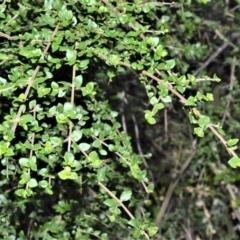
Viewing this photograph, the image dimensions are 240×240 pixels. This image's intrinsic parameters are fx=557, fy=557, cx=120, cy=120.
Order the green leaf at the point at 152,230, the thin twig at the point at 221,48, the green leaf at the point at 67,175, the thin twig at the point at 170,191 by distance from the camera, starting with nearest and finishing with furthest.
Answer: the green leaf at the point at 67,175, the green leaf at the point at 152,230, the thin twig at the point at 221,48, the thin twig at the point at 170,191

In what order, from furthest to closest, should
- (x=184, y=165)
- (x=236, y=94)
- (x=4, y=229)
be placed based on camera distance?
(x=184, y=165) < (x=236, y=94) < (x=4, y=229)

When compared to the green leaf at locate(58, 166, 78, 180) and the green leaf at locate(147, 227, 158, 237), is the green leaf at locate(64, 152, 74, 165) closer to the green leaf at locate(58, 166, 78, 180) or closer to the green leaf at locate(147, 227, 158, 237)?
the green leaf at locate(58, 166, 78, 180)

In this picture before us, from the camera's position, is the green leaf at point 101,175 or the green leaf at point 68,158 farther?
the green leaf at point 101,175

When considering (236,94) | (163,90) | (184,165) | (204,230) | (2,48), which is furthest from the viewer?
(204,230)

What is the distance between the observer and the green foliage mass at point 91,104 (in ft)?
3.25

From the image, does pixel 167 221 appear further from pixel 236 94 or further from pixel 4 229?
pixel 4 229

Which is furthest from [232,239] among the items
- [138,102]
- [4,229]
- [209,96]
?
[209,96]

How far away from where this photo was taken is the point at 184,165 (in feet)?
6.39

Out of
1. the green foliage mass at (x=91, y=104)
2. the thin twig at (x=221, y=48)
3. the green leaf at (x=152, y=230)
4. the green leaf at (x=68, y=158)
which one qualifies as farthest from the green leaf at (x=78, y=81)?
the thin twig at (x=221, y=48)

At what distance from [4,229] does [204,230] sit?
3.38 feet

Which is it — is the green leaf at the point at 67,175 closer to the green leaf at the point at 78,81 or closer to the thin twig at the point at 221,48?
the green leaf at the point at 78,81

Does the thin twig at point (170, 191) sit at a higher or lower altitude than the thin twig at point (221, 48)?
lower

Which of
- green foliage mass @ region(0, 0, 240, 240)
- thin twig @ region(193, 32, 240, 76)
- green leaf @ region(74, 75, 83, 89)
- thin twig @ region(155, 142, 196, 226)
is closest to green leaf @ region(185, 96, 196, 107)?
green foliage mass @ region(0, 0, 240, 240)

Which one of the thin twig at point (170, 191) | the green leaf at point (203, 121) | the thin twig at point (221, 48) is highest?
the green leaf at point (203, 121)
